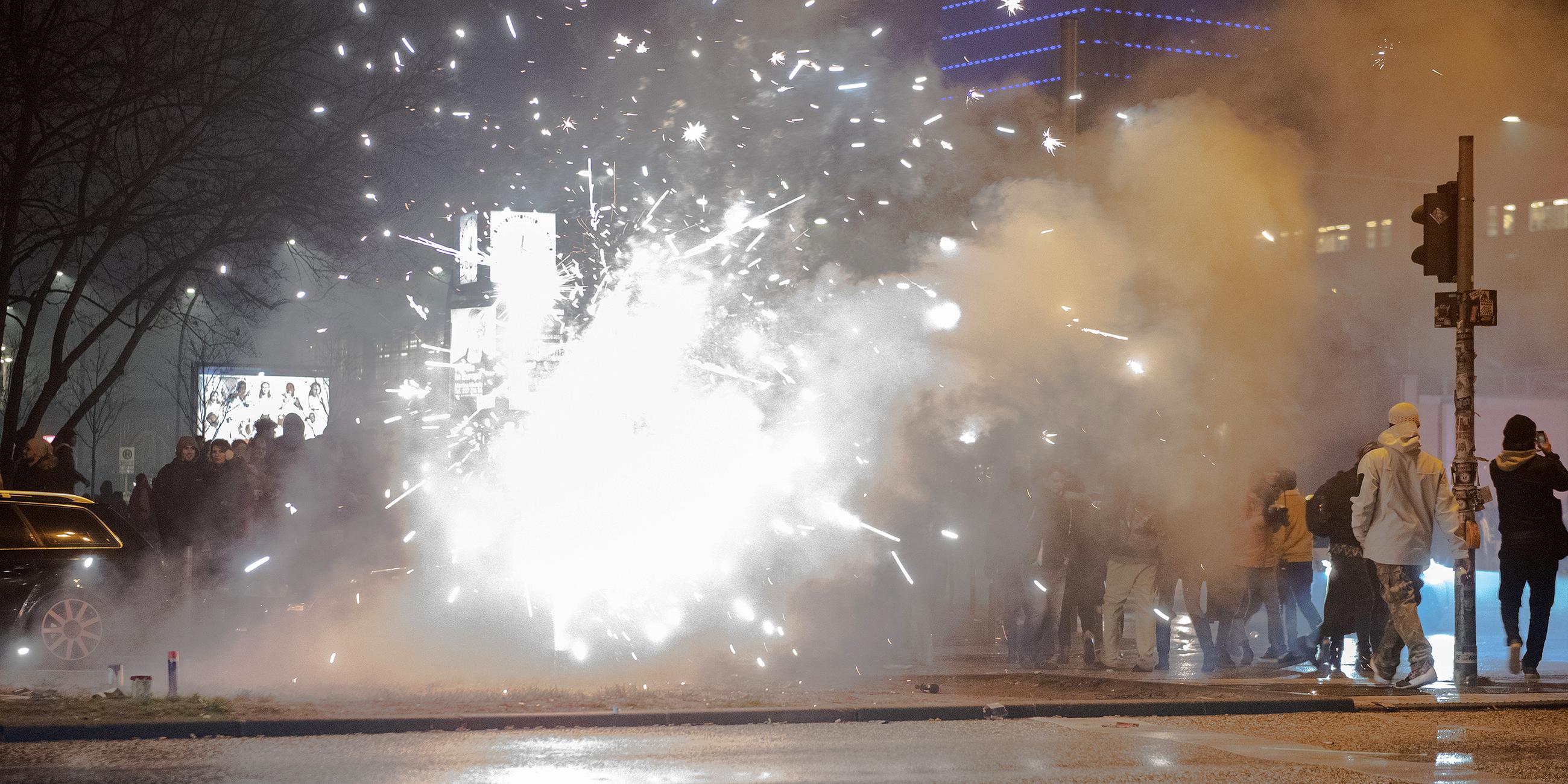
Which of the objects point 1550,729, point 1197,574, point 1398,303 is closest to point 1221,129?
point 1197,574

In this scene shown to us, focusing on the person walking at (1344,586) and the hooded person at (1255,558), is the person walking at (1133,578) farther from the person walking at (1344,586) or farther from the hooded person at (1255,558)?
the person walking at (1344,586)

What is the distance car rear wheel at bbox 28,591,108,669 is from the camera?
10562 mm

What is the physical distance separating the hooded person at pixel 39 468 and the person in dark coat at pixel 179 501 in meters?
1.35

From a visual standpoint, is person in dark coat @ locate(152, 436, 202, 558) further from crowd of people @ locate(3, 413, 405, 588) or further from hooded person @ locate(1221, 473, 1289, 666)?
hooded person @ locate(1221, 473, 1289, 666)

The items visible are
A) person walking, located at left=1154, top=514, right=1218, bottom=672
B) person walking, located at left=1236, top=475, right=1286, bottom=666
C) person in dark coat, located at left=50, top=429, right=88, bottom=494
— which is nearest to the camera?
person walking, located at left=1154, top=514, right=1218, bottom=672

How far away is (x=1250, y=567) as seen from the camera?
11.3 meters

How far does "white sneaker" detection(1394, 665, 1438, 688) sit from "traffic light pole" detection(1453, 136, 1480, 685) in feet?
1.42

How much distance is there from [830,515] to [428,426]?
14.7 feet

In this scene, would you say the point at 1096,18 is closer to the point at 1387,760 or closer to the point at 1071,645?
the point at 1071,645

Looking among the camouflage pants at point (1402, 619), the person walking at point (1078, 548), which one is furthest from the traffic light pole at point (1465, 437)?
the person walking at point (1078, 548)

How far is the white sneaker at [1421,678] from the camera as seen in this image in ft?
30.6

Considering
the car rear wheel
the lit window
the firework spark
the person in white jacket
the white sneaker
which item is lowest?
the white sneaker

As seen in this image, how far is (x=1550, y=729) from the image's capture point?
7.88 meters

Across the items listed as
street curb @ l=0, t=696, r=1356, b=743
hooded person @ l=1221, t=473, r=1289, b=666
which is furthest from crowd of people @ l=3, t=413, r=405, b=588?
hooded person @ l=1221, t=473, r=1289, b=666
